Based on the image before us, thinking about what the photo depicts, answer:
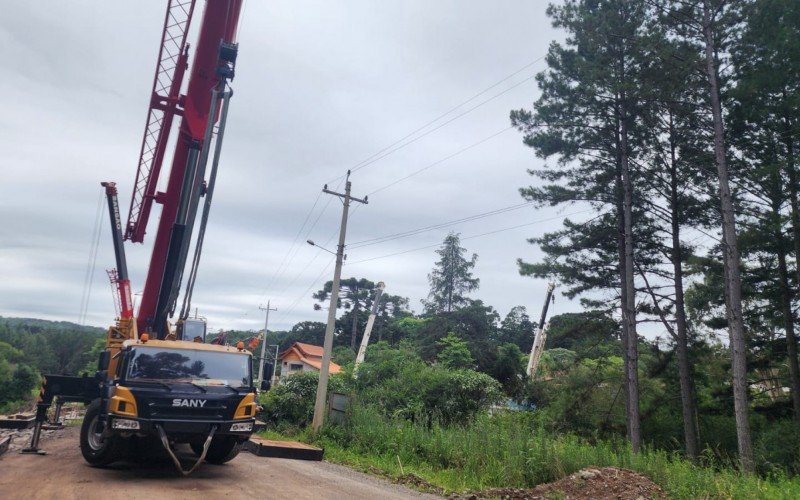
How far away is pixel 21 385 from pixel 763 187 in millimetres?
60170

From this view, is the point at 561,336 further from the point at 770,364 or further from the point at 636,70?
the point at 636,70

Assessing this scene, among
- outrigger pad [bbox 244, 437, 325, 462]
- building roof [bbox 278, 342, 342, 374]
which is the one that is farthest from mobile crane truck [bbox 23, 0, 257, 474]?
building roof [bbox 278, 342, 342, 374]

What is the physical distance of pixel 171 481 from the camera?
8.49 meters

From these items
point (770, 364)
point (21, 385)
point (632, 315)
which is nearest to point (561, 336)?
point (632, 315)

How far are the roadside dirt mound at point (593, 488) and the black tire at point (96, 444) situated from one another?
5808 millimetres

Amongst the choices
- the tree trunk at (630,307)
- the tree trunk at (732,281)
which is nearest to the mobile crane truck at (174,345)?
the tree trunk at (732,281)

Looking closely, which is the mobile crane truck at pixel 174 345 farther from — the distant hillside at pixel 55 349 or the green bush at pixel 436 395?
the distant hillside at pixel 55 349

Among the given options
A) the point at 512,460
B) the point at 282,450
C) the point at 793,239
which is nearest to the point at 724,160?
the point at 793,239

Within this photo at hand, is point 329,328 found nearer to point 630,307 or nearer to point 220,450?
point 220,450

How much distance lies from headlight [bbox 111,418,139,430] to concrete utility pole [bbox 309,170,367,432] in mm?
8969

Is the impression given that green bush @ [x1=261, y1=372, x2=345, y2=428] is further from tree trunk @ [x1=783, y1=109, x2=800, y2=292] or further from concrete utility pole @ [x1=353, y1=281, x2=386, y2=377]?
tree trunk @ [x1=783, y1=109, x2=800, y2=292]

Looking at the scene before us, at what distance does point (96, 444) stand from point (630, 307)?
1713cm

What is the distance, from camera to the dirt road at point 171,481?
757 cm

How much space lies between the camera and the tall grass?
320 inches
